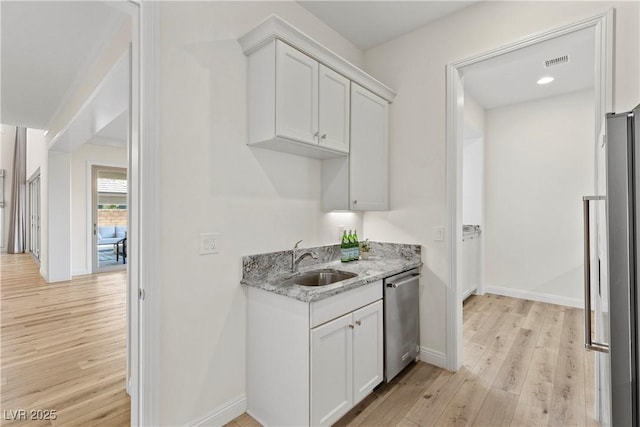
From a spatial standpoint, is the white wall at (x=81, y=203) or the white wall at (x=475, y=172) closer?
the white wall at (x=475, y=172)

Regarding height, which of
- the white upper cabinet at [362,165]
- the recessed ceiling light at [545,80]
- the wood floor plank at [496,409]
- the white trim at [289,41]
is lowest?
the wood floor plank at [496,409]

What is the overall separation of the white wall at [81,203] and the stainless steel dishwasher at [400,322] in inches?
244

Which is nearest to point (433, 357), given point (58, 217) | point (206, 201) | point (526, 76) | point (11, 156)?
point (206, 201)

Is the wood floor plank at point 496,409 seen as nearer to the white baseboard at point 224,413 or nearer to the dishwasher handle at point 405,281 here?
the dishwasher handle at point 405,281

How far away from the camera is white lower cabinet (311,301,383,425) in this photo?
1.66 metres

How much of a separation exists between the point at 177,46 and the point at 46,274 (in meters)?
Answer: 5.78

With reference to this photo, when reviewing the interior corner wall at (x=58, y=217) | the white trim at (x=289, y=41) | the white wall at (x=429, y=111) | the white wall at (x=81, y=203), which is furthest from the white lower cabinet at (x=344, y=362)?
the white wall at (x=81, y=203)

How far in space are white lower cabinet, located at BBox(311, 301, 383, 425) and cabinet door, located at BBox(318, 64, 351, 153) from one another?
119cm

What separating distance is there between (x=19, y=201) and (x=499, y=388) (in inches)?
447

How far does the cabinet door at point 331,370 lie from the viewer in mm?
1648

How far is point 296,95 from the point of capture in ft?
6.47

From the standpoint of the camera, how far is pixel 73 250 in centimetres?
580

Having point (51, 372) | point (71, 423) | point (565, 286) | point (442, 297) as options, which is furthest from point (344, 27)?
point (565, 286)

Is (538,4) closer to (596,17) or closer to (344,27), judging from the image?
(596,17)
